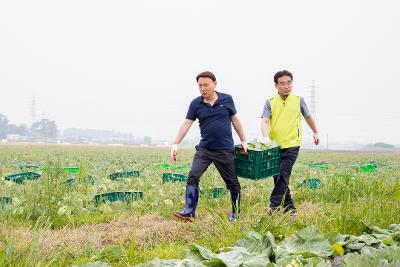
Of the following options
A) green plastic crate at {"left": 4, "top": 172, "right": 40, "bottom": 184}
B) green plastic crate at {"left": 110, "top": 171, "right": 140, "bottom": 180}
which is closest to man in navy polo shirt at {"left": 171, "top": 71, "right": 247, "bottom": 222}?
green plastic crate at {"left": 4, "top": 172, "right": 40, "bottom": 184}

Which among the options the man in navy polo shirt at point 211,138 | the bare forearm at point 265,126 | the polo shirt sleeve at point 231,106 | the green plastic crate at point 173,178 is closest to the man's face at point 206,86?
the man in navy polo shirt at point 211,138

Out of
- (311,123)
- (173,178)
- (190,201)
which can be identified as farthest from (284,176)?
(173,178)

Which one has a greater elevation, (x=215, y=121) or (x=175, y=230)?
(x=215, y=121)

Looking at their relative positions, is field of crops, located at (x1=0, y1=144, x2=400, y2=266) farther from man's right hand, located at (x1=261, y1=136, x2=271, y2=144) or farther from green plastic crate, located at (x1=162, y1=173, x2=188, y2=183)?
green plastic crate, located at (x1=162, y1=173, x2=188, y2=183)

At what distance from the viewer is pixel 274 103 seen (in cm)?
590

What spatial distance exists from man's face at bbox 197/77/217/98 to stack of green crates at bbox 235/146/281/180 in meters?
0.77

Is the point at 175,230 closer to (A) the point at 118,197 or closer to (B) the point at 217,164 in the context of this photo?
(B) the point at 217,164

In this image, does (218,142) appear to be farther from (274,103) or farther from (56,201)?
(56,201)

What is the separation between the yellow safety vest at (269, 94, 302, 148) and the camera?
5.75m

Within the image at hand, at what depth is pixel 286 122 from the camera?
577 cm

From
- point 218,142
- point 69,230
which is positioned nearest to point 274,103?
point 218,142

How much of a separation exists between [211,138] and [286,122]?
104cm

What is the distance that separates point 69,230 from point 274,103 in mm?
2999

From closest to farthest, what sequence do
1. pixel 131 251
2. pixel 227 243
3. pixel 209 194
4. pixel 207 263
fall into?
pixel 207 263 → pixel 131 251 → pixel 227 243 → pixel 209 194
